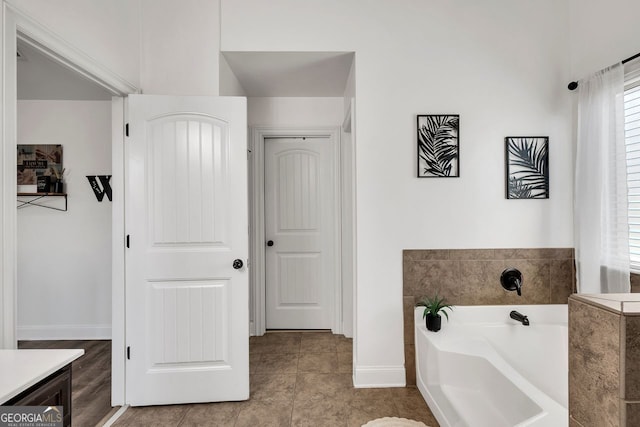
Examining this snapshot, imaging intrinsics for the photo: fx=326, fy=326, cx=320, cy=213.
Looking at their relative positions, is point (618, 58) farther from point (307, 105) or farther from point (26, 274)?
point (26, 274)

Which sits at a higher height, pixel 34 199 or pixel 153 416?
pixel 34 199

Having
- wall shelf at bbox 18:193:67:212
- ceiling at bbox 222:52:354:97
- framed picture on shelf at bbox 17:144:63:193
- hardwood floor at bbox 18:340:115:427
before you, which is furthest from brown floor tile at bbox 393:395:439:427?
framed picture on shelf at bbox 17:144:63:193

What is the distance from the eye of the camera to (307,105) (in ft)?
10.4

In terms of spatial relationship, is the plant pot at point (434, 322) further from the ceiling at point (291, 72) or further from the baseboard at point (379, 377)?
the ceiling at point (291, 72)

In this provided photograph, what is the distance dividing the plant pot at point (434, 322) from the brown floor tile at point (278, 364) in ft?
3.60

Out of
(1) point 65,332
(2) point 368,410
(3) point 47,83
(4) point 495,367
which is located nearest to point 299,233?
(2) point 368,410

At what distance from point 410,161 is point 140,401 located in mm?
2345

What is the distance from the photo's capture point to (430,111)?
7.40 ft

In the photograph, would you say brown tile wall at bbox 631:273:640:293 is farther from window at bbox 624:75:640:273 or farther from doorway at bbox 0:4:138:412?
doorway at bbox 0:4:138:412

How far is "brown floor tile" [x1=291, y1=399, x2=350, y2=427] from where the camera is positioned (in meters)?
1.89

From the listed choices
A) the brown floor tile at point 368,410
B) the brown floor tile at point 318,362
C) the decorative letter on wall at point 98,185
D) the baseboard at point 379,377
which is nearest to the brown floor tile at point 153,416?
the brown floor tile at point 318,362

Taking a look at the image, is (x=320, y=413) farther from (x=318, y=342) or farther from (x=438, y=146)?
(x=438, y=146)

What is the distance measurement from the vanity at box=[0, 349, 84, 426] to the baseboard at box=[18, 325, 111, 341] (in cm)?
251

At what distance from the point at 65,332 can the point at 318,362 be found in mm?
2531
